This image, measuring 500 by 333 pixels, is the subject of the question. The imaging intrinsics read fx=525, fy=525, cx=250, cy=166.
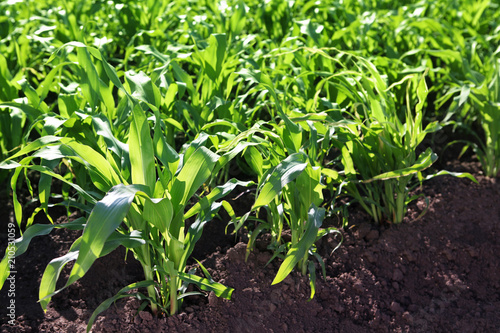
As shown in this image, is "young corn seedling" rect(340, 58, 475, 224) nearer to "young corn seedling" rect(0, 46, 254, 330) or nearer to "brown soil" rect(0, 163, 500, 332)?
"brown soil" rect(0, 163, 500, 332)

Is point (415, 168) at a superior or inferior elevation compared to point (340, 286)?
superior

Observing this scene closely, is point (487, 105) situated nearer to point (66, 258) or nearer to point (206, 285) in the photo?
point (206, 285)

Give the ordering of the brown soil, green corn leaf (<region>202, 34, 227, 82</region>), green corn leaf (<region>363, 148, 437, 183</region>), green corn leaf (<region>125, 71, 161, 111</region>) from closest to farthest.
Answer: the brown soil, green corn leaf (<region>363, 148, 437, 183</region>), green corn leaf (<region>125, 71, 161, 111</region>), green corn leaf (<region>202, 34, 227, 82</region>)

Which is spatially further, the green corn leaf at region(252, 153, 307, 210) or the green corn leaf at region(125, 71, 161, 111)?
the green corn leaf at region(125, 71, 161, 111)

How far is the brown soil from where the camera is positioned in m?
1.50

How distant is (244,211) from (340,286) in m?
0.49

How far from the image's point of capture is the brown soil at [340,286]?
4.92ft

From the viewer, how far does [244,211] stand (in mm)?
1961

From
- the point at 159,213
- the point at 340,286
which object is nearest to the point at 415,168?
A: the point at 340,286

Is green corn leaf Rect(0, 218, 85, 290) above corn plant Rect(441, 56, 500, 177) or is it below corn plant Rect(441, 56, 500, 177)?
above

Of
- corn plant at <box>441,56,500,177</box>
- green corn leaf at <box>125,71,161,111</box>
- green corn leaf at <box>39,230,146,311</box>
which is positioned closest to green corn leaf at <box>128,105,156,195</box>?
green corn leaf at <box>39,230,146,311</box>

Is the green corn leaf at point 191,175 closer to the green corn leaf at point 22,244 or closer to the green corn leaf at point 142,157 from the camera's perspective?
the green corn leaf at point 142,157

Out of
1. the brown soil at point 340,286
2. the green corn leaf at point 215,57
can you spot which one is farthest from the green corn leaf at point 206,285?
the green corn leaf at point 215,57

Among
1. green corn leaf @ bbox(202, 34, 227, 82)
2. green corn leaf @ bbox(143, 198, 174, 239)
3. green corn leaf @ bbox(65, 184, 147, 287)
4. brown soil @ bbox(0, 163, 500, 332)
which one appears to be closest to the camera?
green corn leaf @ bbox(65, 184, 147, 287)
